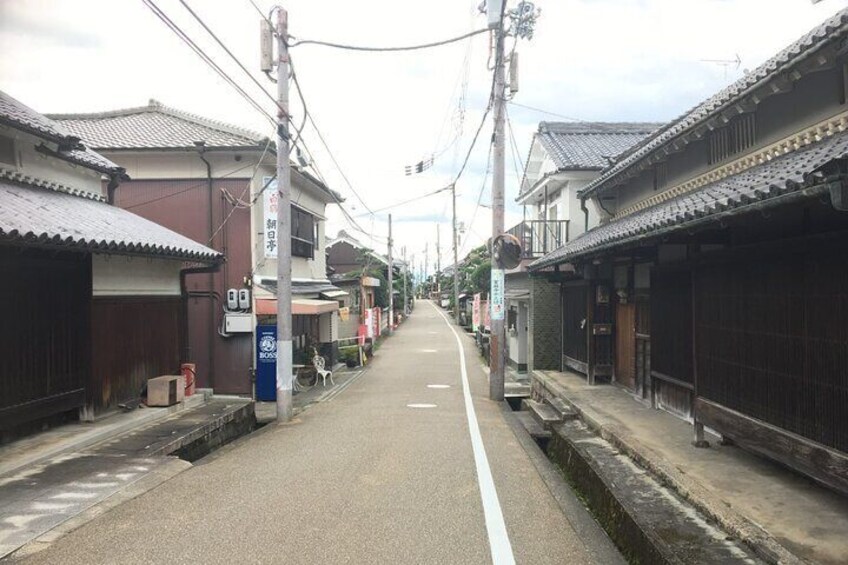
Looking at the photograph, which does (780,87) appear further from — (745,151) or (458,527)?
(458,527)

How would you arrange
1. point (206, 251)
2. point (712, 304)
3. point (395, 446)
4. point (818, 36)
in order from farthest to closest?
point (206, 251)
point (395, 446)
point (712, 304)
point (818, 36)

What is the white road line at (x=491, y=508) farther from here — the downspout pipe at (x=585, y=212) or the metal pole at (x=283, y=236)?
the downspout pipe at (x=585, y=212)

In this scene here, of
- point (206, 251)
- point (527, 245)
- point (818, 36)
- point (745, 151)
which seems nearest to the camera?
point (818, 36)

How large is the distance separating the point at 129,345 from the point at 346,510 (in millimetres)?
6862

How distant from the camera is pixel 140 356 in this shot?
1155cm

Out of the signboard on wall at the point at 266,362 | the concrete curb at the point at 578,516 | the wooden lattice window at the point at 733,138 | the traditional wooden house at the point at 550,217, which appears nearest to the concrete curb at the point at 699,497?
the concrete curb at the point at 578,516

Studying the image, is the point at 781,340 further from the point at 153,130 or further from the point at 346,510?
the point at 153,130

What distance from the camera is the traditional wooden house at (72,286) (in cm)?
827

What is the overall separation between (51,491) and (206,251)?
6.87 metres

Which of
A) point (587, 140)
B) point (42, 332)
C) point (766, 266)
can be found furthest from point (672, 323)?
point (587, 140)

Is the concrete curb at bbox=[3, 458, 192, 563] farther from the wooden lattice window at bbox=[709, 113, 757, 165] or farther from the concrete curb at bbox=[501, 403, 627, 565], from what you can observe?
the wooden lattice window at bbox=[709, 113, 757, 165]

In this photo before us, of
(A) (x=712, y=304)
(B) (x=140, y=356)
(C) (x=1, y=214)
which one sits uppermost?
(C) (x=1, y=214)

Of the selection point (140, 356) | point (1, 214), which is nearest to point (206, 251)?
point (140, 356)

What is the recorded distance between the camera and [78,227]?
29.6 ft
